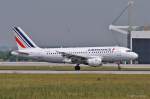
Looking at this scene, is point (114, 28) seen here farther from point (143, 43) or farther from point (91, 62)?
point (91, 62)

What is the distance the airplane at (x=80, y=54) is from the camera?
9162cm

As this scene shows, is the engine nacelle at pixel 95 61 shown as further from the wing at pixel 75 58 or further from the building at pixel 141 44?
the building at pixel 141 44

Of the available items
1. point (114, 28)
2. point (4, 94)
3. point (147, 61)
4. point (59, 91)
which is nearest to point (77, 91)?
point (59, 91)

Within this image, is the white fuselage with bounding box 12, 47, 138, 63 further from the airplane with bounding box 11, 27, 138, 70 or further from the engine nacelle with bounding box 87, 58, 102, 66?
the engine nacelle with bounding box 87, 58, 102, 66

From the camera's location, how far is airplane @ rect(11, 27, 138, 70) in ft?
301

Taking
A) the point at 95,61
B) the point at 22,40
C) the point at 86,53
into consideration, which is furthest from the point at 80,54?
the point at 22,40

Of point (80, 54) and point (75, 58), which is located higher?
point (80, 54)

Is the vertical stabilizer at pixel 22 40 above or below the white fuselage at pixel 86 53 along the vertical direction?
above

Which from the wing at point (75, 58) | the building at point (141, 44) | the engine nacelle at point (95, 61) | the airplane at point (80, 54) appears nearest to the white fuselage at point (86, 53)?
the airplane at point (80, 54)

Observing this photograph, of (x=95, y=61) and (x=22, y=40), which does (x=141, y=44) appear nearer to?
(x=22, y=40)

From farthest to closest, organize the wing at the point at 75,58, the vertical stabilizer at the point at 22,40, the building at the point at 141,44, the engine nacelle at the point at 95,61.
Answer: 1. the building at the point at 141,44
2. the vertical stabilizer at the point at 22,40
3. the wing at the point at 75,58
4. the engine nacelle at the point at 95,61

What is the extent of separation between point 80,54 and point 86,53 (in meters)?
0.99

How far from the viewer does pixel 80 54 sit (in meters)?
93.4

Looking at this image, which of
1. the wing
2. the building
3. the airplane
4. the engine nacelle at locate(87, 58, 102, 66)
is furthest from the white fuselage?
the building
